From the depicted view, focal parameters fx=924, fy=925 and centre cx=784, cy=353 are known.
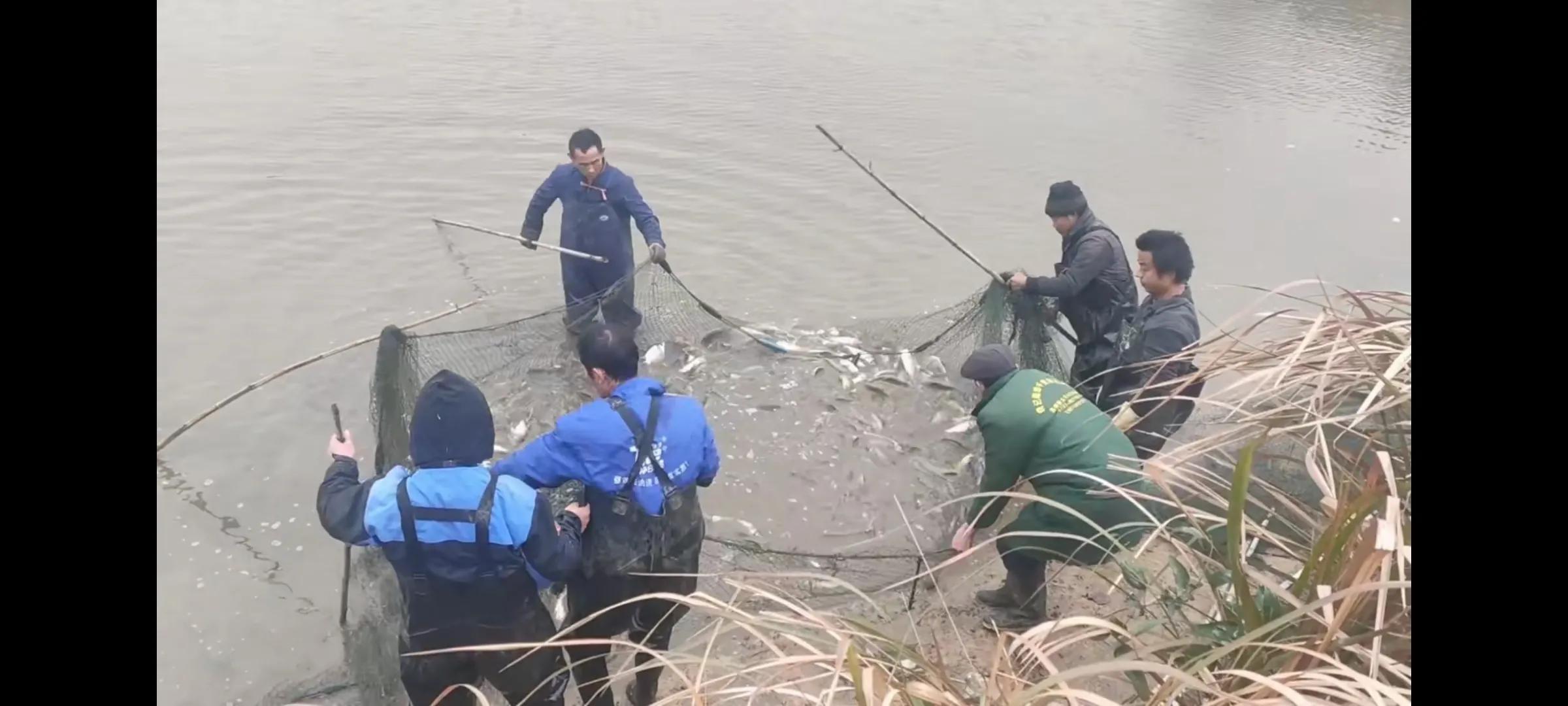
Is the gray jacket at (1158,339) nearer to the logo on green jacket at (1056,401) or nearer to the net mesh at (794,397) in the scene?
the logo on green jacket at (1056,401)

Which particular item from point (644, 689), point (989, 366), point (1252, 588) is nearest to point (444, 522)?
point (644, 689)

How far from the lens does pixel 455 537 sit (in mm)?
2842

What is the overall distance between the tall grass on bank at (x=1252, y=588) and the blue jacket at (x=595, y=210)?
380 centimetres

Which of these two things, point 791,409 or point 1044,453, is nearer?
point 1044,453

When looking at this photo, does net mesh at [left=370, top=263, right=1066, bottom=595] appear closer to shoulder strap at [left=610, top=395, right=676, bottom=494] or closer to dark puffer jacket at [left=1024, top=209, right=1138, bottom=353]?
dark puffer jacket at [left=1024, top=209, right=1138, bottom=353]

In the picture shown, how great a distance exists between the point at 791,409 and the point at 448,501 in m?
3.59

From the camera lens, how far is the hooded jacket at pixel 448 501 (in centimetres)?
281

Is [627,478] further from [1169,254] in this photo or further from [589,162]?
[589,162]

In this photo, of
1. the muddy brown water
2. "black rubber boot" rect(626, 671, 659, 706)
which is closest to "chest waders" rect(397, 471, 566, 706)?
"black rubber boot" rect(626, 671, 659, 706)

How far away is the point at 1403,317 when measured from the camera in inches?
115
